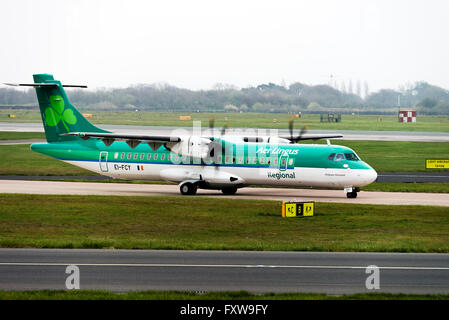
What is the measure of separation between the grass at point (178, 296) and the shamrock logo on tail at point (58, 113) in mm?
25822

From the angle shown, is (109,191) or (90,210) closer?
(90,210)

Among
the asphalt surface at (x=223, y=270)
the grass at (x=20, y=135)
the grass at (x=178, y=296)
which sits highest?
the grass at (x=20, y=135)

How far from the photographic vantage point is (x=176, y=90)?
12900 cm

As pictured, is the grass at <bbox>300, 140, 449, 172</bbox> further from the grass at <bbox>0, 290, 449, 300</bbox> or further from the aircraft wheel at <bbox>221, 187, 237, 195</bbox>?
the grass at <bbox>0, 290, 449, 300</bbox>

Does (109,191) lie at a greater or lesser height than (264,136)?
lesser

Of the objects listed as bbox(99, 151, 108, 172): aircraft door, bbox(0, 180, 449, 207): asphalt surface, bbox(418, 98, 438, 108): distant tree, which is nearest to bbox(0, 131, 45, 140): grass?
bbox(0, 180, 449, 207): asphalt surface

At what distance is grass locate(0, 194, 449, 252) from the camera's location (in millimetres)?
21219

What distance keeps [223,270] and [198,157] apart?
1974 cm

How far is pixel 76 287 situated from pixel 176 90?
11557 cm

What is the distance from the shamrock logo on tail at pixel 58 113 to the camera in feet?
128

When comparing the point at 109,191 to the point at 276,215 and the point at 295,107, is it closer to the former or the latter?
the point at 276,215

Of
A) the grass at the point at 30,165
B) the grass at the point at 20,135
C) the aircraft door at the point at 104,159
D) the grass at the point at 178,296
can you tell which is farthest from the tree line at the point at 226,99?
the grass at the point at 178,296

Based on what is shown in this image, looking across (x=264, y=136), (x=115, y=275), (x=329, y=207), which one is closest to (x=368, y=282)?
(x=115, y=275)

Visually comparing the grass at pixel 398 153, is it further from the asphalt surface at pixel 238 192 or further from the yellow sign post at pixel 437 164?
the asphalt surface at pixel 238 192
